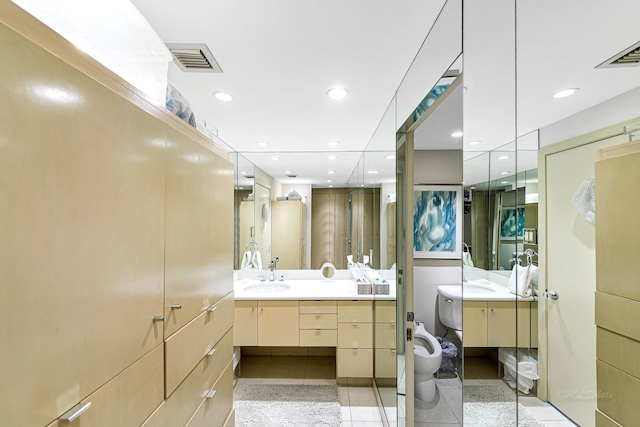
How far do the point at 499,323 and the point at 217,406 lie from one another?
132 centimetres

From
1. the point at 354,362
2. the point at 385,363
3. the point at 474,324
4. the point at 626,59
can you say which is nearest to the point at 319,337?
the point at 354,362

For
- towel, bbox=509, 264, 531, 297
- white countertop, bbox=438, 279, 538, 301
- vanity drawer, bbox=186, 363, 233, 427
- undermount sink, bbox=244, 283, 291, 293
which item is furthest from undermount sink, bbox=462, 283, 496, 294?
undermount sink, bbox=244, 283, 291, 293

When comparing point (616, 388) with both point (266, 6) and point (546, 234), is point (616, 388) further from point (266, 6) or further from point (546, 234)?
point (266, 6)

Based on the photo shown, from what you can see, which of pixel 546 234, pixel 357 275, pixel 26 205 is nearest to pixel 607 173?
pixel 546 234

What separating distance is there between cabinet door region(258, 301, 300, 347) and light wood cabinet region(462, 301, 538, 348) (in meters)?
1.99

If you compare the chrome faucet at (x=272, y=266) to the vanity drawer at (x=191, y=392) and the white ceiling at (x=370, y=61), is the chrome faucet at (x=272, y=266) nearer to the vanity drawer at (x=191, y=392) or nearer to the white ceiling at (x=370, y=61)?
the white ceiling at (x=370, y=61)

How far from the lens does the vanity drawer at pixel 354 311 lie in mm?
2596

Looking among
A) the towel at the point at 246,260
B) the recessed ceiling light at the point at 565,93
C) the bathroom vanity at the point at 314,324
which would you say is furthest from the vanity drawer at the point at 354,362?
the recessed ceiling light at the point at 565,93

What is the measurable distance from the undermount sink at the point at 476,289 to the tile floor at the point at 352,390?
24 centimetres

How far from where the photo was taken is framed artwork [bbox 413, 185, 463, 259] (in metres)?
2.66

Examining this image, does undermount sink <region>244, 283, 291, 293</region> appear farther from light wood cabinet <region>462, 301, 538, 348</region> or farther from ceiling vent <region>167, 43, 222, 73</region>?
light wood cabinet <region>462, 301, 538, 348</region>

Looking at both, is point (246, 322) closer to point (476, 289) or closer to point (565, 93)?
point (476, 289)

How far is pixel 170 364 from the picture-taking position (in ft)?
2.92

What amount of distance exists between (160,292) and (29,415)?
0.40 meters
